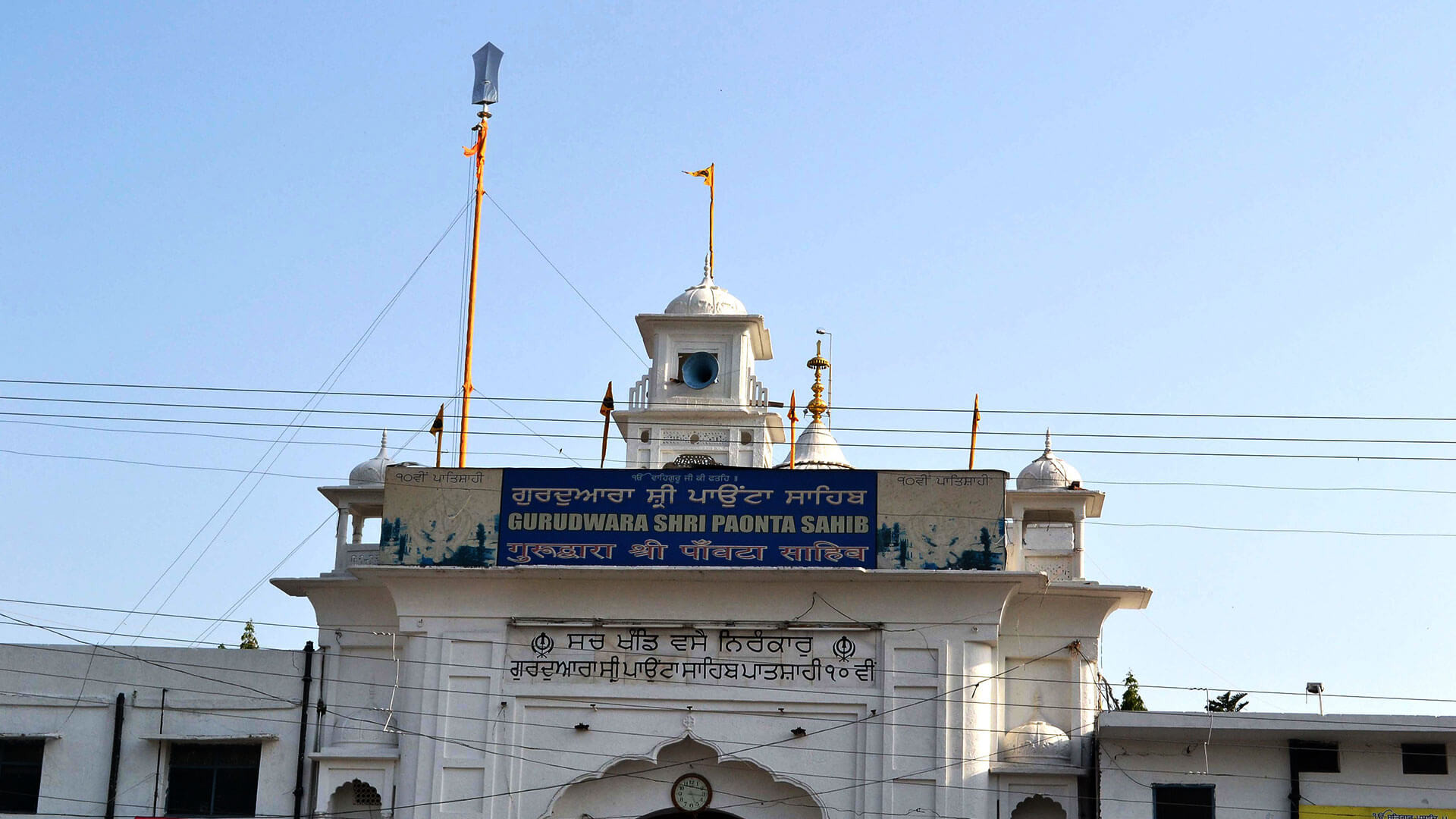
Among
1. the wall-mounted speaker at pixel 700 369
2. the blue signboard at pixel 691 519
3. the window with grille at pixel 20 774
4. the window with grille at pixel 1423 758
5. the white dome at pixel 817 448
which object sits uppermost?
the wall-mounted speaker at pixel 700 369

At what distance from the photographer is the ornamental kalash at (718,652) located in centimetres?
2533

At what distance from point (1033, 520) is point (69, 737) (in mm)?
14776

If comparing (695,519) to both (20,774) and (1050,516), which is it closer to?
(1050,516)

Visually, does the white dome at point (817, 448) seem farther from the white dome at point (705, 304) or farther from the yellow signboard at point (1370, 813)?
the yellow signboard at point (1370, 813)

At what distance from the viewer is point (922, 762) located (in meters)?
25.1

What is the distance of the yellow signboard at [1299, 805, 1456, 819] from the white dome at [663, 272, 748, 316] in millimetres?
14686

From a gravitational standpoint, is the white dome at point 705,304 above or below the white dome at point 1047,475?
above

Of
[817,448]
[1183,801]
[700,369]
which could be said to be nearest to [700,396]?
[700,369]

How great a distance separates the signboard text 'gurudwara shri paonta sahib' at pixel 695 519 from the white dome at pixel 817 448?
594cm

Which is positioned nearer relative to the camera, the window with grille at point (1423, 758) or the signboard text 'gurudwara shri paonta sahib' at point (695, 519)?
the window with grille at point (1423, 758)

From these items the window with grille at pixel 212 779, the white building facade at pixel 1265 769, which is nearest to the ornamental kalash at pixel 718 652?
the white building facade at pixel 1265 769

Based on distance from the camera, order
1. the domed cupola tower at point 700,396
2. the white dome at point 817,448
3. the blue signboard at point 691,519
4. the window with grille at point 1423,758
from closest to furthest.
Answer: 1. the window with grille at point 1423,758
2. the blue signboard at point 691,519
3. the white dome at point 817,448
4. the domed cupola tower at point 700,396

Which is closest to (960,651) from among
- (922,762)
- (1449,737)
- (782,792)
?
(922,762)

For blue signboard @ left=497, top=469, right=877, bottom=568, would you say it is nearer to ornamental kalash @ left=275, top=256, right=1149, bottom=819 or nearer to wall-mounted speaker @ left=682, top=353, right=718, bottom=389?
ornamental kalash @ left=275, top=256, right=1149, bottom=819
